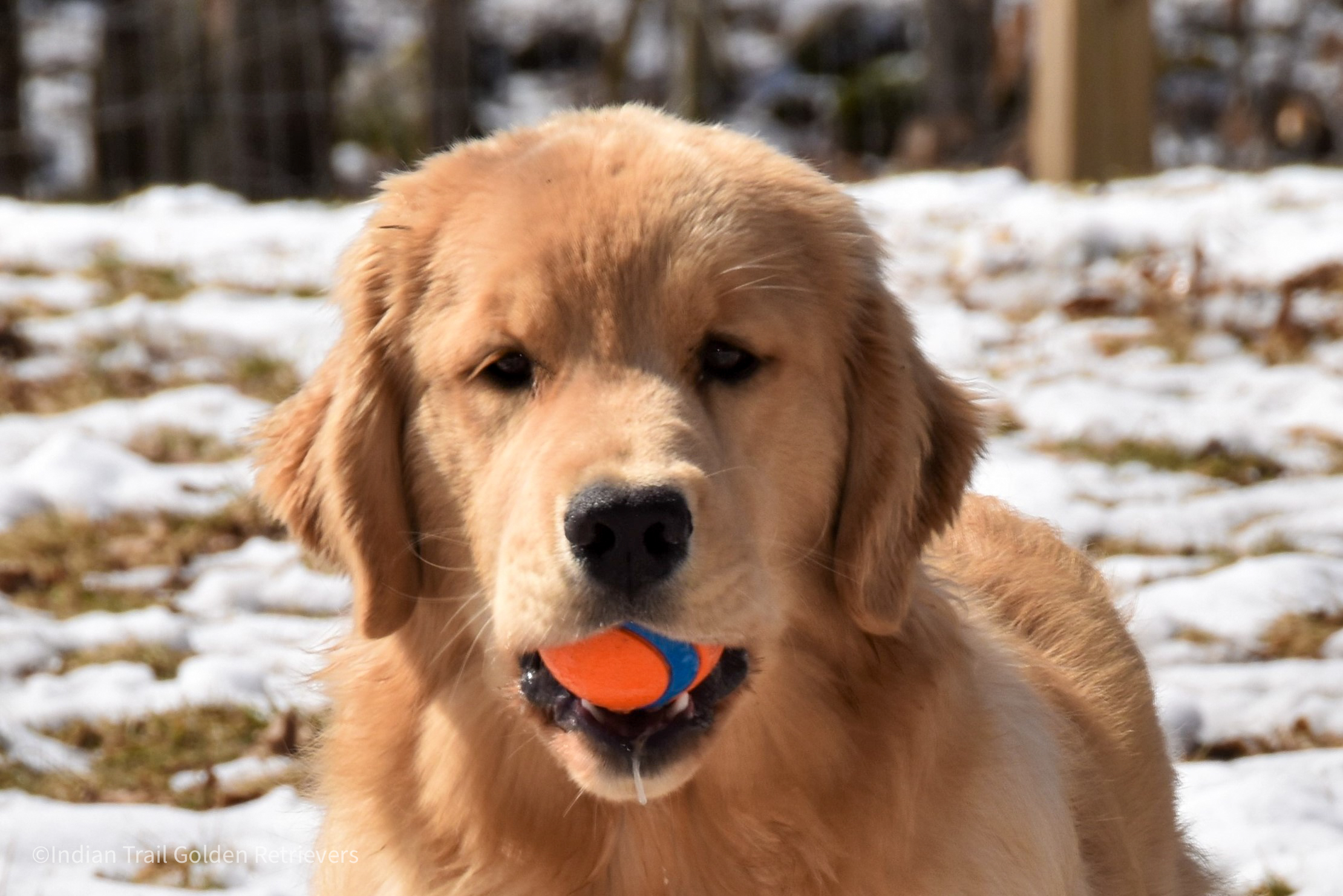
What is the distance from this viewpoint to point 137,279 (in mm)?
8594

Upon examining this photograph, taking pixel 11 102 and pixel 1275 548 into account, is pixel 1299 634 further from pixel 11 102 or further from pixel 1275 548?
pixel 11 102

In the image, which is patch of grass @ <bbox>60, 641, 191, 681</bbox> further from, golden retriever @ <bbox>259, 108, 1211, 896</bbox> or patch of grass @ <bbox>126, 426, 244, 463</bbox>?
golden retriever @ <bbox>259, 108, 1211, 896</bbox>

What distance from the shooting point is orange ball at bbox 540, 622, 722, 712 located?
2.71 metres

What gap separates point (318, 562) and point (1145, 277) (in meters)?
5.34

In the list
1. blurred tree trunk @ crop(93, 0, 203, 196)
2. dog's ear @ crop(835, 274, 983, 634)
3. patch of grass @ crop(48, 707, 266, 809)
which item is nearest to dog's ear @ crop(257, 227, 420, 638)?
dog's ear @ crop(835, 274, 983, 634)

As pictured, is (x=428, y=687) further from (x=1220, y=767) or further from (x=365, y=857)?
(x=1220, y=767)

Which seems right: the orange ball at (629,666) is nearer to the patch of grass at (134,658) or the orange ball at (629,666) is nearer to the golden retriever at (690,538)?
the golden retriever at (690,538)

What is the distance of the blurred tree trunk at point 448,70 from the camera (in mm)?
15812

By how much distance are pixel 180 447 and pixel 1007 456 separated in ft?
11.1

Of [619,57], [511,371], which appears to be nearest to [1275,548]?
[511,371]

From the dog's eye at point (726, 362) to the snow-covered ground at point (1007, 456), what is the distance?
37.0 inches

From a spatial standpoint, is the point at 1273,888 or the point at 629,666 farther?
the point at 1273,888

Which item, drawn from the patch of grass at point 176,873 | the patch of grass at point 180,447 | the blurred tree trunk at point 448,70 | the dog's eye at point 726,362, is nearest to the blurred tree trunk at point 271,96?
the blurred tree trunk at point 448,70

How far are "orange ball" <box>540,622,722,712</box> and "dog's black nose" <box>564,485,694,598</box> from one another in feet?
0.34
